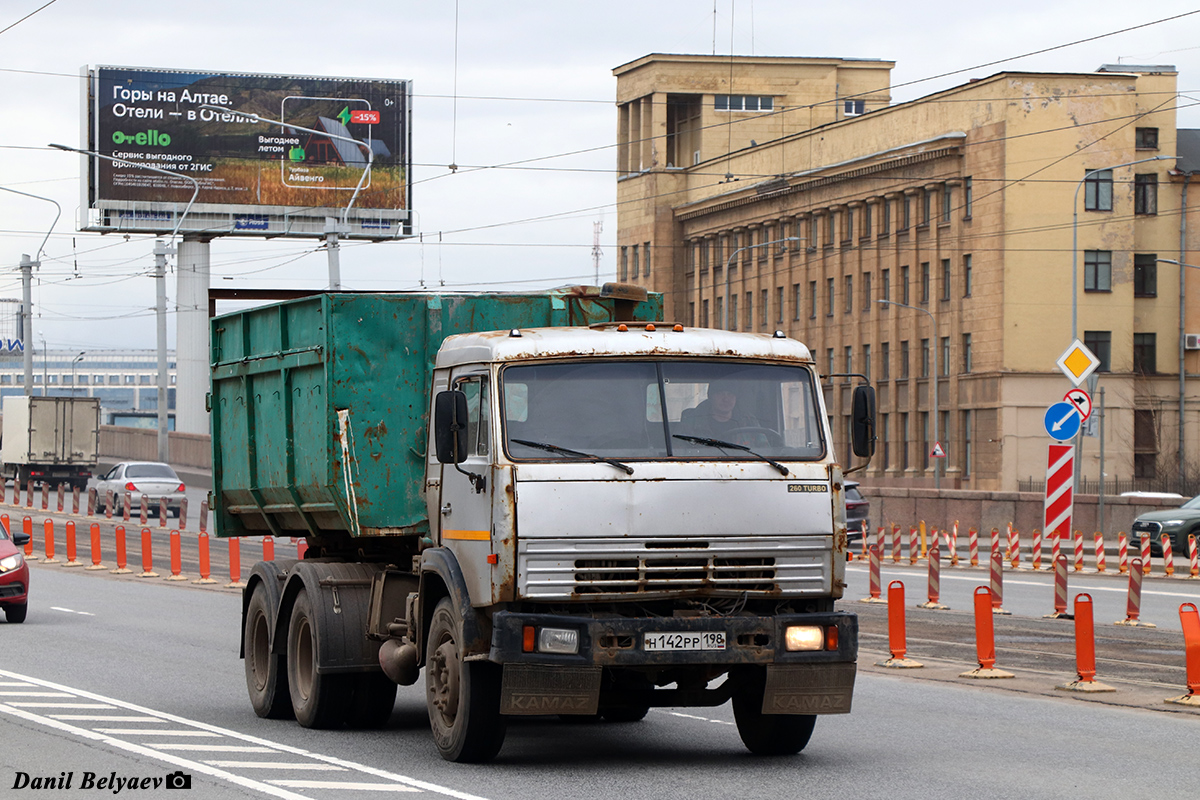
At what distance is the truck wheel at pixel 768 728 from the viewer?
443 inches

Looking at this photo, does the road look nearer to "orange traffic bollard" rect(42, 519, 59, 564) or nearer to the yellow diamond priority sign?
the yellow diamond priority sign

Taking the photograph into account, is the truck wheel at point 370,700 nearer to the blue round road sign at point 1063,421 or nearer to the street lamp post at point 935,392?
the blue round road sign at point 1063,421

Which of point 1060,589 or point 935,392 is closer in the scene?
point 1060,589

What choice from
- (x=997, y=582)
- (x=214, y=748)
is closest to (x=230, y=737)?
(x=214, y=748)

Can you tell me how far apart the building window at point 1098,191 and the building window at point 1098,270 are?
1.71 meters

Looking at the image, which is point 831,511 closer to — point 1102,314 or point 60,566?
point 60,566

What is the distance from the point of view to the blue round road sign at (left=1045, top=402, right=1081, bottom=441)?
2547 cm

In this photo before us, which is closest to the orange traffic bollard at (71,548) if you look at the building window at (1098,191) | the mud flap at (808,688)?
the mud flap at (808,688)

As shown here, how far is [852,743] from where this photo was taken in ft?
39.7

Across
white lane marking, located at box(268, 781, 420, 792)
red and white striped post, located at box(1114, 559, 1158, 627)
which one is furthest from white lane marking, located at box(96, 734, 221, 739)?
red and white striped post, located at box(1114, 559, 1158, 627)

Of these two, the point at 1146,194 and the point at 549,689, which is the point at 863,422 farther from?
the point at 1146,194

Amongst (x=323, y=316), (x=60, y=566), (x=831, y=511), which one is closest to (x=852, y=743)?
(x=831, y=511)

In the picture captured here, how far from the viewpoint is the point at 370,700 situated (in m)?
12.9

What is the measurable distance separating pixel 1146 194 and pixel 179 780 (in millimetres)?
66493
